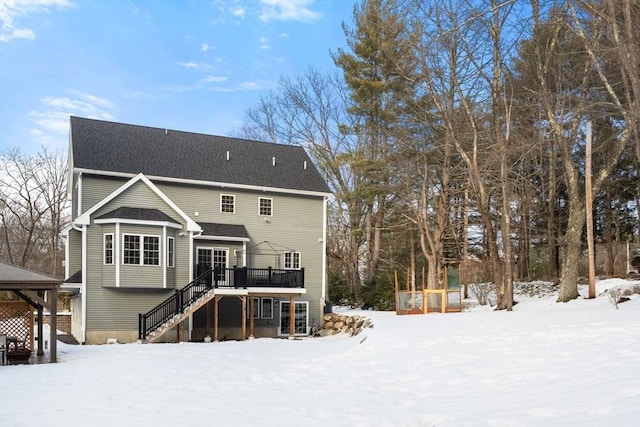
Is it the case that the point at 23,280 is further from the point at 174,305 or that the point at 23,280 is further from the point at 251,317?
the point at 251,317

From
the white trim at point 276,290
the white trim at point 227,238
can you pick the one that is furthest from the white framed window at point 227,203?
the white trim at point 276,290

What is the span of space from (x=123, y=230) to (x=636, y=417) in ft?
61.1

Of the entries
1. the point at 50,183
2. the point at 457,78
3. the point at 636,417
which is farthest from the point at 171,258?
the point at 50,183

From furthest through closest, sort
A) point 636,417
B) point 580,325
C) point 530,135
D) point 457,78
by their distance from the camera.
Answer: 1. point 530,135
2. point 457,78
3. point 580,325
4. point 636,417

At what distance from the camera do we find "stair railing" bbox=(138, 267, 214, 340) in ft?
66.8

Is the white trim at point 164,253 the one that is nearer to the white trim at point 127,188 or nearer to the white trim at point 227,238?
the white trim at point 127,188

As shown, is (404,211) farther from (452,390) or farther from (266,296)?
(452,390)

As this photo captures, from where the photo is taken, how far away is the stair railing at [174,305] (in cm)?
2038

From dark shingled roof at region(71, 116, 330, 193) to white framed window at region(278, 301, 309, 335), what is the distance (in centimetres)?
521

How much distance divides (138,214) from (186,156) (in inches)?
194

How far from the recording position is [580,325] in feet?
39.6

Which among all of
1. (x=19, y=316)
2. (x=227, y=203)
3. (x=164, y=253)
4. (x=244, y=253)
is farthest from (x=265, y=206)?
(x=19, y=316)

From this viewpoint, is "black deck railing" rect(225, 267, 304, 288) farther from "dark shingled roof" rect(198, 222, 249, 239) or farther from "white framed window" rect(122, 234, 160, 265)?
"white framed window" rect(122, 234, 160, 265)

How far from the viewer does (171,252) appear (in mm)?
22016
